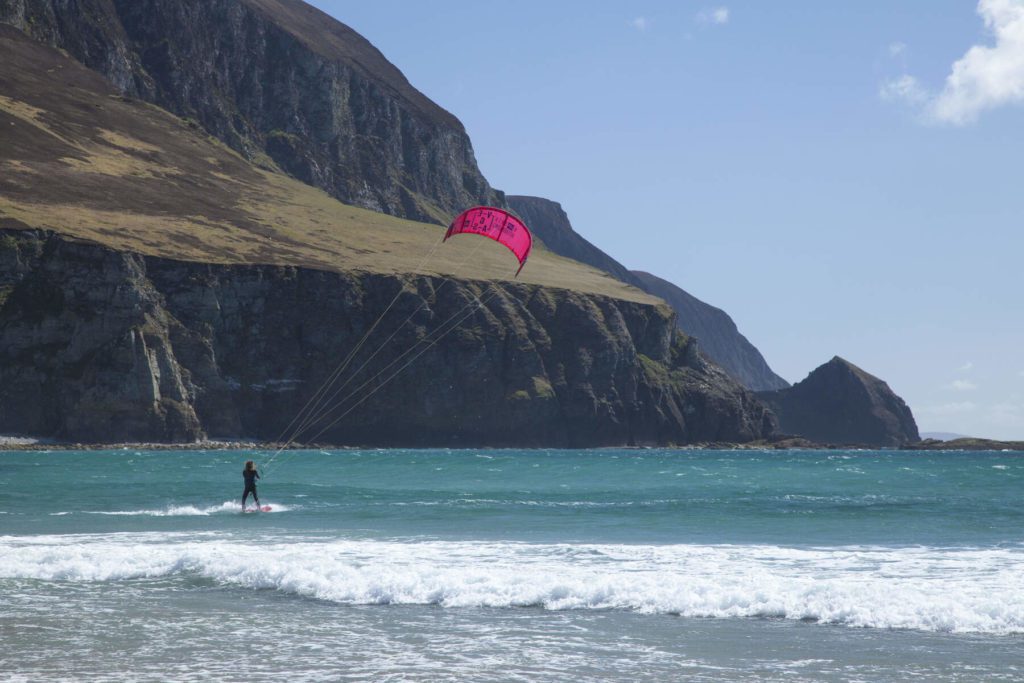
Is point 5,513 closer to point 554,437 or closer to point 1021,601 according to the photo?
point 1021,601

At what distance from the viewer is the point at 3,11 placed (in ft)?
527

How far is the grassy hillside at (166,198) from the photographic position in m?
119

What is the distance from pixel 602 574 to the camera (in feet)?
67.7

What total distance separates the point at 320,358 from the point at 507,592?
103 m

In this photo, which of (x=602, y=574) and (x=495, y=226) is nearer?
(x=602, y=574)

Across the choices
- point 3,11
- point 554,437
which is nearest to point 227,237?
point 554,437

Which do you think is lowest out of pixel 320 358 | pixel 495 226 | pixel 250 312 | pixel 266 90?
pixel 495 226

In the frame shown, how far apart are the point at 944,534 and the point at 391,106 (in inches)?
7025

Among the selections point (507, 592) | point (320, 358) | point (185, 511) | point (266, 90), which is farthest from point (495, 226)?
point (266, 90)

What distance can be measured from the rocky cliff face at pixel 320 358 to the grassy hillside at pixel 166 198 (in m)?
4.31

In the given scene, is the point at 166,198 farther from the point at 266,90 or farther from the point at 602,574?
the point at 602,574

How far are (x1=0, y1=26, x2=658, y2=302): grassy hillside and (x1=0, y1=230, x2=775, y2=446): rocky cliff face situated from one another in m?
4.31

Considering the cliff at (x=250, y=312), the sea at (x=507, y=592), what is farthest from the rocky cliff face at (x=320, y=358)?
the sea at (x=507, y=592)

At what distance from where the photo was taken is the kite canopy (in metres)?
31.9
